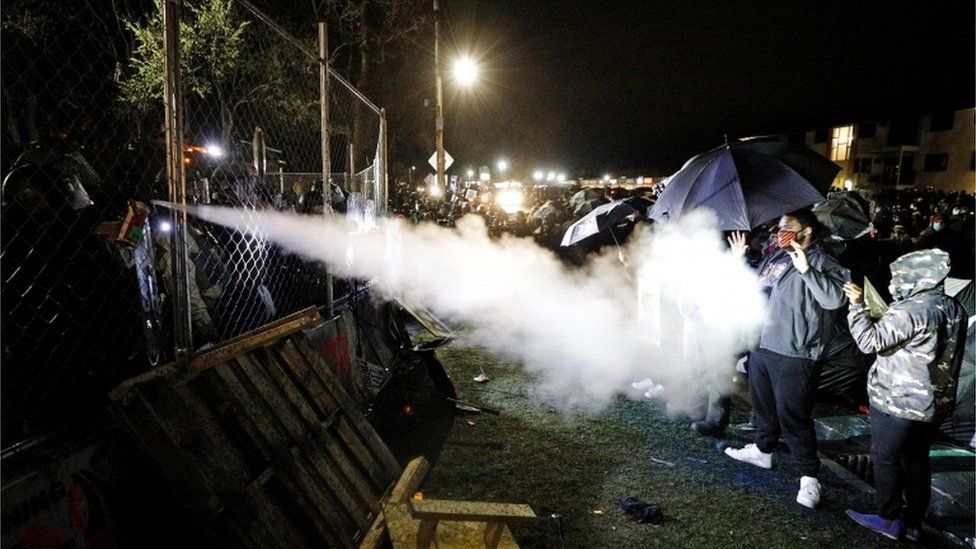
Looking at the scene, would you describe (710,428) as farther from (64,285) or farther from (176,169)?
(64,285)

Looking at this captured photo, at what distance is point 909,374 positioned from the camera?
142 inches

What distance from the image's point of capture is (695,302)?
5609mm

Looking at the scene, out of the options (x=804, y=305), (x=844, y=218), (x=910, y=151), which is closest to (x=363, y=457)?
(x=804, y=305)

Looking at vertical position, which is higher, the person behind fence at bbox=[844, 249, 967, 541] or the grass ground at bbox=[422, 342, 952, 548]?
the person behind fence at bbox=[844, 249, 967, 541]

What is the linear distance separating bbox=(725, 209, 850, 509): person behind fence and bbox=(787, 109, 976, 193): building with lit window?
4951 centimetres

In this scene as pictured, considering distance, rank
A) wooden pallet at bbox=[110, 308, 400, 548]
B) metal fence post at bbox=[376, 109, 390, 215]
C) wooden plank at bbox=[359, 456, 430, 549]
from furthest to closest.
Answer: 1. metal fence post at bbox=[376, 109, 390, 215]
2. wooden plank at bbox=[359, 456, 430, 549]
3. wooden pallet at bbox=[110, 308, 400, 548]

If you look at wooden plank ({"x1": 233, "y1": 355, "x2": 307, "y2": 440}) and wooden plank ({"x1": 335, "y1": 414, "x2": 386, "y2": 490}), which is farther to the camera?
wooden plank ({"x1": 335, "y1": 414, "x2": 386, "y2": 490})

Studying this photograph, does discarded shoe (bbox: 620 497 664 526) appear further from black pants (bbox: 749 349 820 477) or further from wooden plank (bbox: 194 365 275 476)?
wooden plank (bbox: 194 365 275 476)

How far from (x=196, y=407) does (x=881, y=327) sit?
4574 mm

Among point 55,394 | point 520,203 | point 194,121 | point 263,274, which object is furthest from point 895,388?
point 520,203

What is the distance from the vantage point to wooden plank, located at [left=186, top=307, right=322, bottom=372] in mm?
3242

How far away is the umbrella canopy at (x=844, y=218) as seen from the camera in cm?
636

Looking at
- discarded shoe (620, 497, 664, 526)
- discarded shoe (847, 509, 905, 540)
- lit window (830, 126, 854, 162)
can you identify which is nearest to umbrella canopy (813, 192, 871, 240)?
discarded shoe (847, 509, 905, 540)

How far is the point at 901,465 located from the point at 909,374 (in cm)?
72
